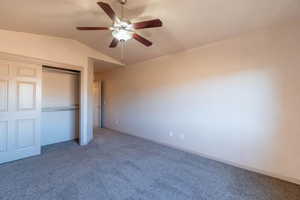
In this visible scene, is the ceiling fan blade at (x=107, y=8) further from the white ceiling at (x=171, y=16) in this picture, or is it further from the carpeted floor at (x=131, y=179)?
the carpeted floor at (x=131, y=179)

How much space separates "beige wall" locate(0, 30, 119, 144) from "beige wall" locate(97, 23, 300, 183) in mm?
1625

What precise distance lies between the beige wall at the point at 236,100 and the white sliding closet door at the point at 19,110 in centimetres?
267

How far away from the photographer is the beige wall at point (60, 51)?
2.76 m

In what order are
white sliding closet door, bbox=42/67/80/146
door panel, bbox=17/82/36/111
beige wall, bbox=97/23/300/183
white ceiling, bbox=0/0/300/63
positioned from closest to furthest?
white ceiling, bbox=0/0/300/63
beige wall, bbox=97/23/300/183
door panel, bbox=17/82/36/111
white sliding closet door, bbox=42/67/80/146

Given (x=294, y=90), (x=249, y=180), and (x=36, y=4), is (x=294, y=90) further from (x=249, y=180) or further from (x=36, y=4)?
(x=36, y=4)

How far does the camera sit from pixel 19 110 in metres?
2.90

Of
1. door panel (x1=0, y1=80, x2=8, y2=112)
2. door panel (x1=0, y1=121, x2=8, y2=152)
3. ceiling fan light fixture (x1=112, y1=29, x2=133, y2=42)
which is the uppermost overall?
ceiling fan light fixture (x1=112, y1=29, x2=133, y2=42)

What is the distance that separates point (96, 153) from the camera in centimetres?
329

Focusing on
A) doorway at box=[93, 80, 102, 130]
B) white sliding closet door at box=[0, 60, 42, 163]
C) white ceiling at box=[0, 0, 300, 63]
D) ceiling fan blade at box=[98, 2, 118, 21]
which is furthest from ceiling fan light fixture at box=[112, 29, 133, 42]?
doorway at box=[93, 80, 102, 130]

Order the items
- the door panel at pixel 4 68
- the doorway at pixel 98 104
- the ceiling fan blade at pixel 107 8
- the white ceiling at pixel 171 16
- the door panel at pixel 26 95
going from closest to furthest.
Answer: the ceiling fan blade at pixel 107 8 → the white ceiling at pixel 171 16 → the door panel at pixel 4 68 → the door panel at pixel 26 95 → the doorway at pixel 98 104

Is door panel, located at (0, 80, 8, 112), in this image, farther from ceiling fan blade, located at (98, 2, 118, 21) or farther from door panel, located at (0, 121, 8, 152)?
ceiling fan blade, located at (98, 2, 118, 21)

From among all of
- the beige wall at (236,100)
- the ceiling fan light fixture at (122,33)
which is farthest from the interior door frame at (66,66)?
the ceiling fan light fixture at (122,33)

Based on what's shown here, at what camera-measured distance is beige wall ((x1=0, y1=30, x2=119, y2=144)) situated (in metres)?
2.76

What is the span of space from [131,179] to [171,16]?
8.68 ft
